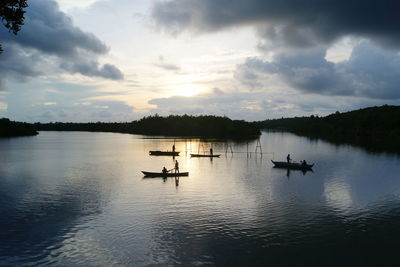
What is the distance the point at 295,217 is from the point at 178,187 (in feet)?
72.9

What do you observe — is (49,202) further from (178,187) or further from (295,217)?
(295,217)

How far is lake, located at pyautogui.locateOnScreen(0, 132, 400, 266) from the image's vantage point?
84.8 ft

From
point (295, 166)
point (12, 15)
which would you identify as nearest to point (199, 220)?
point (12, 15)

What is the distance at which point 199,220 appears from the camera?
1368 inches

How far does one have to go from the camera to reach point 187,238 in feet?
96.9

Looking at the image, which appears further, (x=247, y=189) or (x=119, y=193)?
(x=247, y=189)

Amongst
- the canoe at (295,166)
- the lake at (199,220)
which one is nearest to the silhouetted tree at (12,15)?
the lake at (199,220)

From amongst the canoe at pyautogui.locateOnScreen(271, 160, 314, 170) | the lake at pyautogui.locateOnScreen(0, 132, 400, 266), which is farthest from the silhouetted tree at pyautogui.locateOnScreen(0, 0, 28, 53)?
the canoe at pyautogui.locateOnScreen(271, 160, 314, 170)

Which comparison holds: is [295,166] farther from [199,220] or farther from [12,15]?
[12,15]

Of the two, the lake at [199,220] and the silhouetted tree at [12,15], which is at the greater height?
the silhouetted tree at [12,15]

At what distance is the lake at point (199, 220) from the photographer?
84.8 feet

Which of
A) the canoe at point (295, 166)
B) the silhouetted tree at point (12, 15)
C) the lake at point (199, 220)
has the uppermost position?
the silhouetted tree at point (12, 15)

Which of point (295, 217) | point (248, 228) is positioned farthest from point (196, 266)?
point (295, 217)

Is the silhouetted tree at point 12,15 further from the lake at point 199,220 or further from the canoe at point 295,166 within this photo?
the canoe at point 295,166
